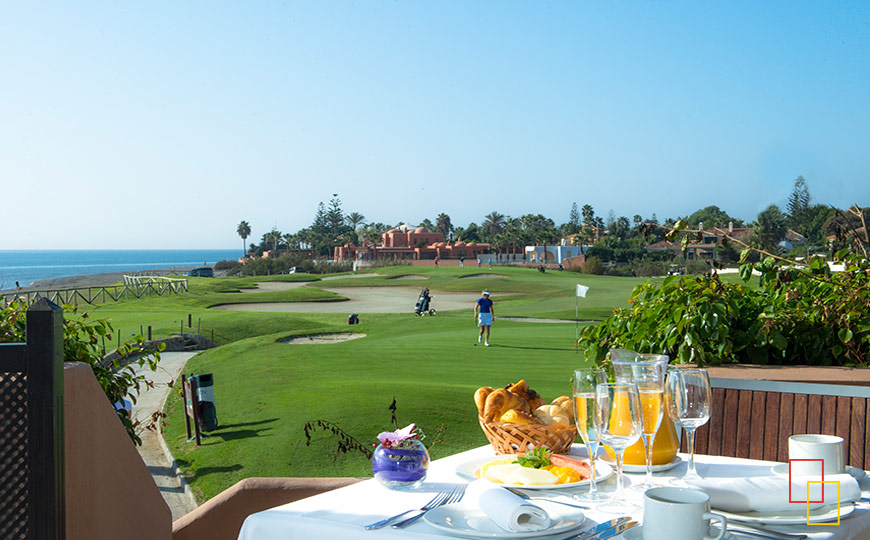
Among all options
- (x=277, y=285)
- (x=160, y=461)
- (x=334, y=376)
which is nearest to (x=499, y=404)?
(x=160, y=461)

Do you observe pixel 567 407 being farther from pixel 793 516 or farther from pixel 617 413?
pixel 793 516

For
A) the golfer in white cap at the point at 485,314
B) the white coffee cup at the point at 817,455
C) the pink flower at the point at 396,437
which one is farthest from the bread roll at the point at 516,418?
the golfer in white cap at the point at 485,314

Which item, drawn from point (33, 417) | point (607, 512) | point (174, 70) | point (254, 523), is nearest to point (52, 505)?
point (33, 417)

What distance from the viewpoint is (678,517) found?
955 mm

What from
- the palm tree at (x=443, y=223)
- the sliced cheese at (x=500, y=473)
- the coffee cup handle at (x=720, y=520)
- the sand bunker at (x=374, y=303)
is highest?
the palm tree at (x=443, y=223)

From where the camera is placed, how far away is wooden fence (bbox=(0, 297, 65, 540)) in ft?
4.59

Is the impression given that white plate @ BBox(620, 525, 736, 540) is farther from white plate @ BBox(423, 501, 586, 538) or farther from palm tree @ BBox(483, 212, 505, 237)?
palm tree @ BBox(483, 212, 505, 237)

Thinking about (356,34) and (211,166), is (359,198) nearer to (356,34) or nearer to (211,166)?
(211,166)

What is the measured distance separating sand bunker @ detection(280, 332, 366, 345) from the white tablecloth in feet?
50.2

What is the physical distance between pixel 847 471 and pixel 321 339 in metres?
16.8

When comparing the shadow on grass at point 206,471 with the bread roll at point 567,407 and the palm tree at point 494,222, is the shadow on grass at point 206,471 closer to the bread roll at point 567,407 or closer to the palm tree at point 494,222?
the bread roll at point 567,407

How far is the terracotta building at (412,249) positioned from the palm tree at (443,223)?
15097 mm

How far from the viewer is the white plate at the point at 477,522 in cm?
116

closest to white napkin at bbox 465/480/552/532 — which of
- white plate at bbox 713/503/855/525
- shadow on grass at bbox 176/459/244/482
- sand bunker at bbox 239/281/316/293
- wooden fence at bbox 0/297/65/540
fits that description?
white plate at bbox 713/503/855/525
